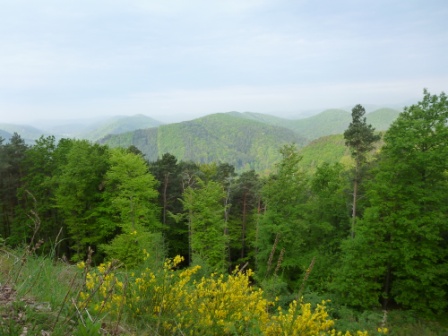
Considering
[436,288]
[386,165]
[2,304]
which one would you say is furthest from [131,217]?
[2,304]

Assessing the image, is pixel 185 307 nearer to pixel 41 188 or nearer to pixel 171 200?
pixel 41 188

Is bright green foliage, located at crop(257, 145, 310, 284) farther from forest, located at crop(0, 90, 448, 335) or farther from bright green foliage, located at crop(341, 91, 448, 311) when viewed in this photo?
bright green foliage, located at crop(341, 91, 448, 311)

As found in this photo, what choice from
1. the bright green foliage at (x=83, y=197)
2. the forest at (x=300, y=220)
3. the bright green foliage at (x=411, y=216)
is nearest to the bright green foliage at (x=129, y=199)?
the forest at (x=300, y=220)

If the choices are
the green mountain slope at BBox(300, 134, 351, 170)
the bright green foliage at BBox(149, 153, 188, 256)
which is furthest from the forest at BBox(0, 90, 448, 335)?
the green mountain slope at BBox(300, 134, 351, 170)

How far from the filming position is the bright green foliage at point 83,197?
22.7m

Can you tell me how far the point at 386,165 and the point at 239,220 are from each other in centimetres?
1902

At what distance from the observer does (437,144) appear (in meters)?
14.6

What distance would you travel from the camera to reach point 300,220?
1922 centimetres

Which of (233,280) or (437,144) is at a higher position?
(437,144)

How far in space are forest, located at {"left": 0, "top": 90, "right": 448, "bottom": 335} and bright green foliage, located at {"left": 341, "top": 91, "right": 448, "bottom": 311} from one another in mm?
56

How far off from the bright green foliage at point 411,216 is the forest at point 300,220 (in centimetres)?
6

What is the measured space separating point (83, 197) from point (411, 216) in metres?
20.7

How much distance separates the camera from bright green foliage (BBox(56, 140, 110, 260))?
22734mm

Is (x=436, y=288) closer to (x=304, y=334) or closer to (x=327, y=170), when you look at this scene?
(x=327, y=170)
